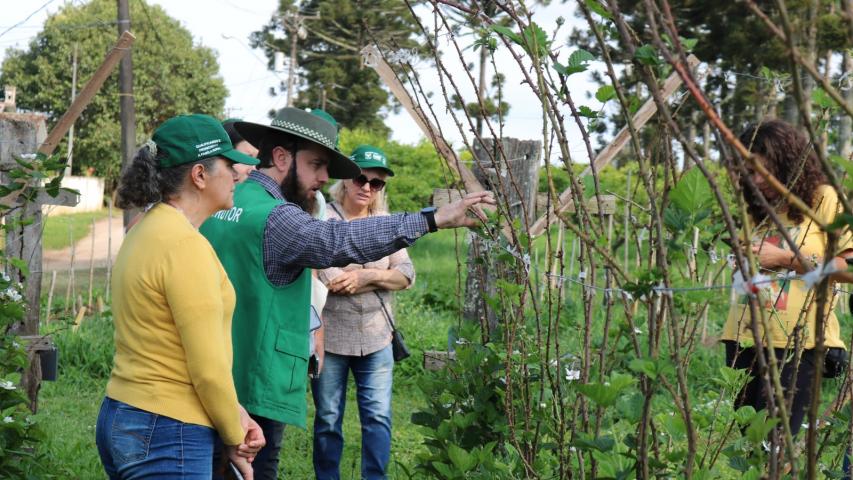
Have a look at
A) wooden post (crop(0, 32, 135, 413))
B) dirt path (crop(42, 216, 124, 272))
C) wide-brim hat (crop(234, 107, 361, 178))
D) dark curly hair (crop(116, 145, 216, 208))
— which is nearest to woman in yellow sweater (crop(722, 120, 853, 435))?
wide-brim hat (crop(234, 107, 361, 178))

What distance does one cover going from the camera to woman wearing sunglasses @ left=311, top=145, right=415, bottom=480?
14.8 feet

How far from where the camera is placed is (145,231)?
7.94 feet

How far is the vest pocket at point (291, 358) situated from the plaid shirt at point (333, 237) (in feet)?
0.87

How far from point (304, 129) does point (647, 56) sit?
5.83 feet

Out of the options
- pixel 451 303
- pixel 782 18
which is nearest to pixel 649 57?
pixel 782 18

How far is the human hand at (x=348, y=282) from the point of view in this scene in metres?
4.59

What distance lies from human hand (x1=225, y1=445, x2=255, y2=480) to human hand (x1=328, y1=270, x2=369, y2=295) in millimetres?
1899

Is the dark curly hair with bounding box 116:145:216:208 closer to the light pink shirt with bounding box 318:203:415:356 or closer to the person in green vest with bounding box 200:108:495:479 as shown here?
the person in green vest with bounding box 200:108:495:479

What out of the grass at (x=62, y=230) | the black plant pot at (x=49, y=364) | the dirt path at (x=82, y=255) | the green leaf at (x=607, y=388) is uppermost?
the green leaf at (x=607, y=388)

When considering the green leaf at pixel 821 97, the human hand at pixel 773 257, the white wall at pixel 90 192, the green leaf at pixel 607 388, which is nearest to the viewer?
the green leaf at pixel 607 388

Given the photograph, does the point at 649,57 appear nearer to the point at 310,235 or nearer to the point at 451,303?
the point at 310,235

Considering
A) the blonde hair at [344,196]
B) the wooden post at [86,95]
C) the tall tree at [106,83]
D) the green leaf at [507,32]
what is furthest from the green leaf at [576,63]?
the tall tree at [106,83]

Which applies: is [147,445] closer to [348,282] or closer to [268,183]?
[268,183]

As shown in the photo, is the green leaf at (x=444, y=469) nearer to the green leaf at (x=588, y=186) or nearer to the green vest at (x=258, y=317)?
the green vest at (x=258, y=317)
